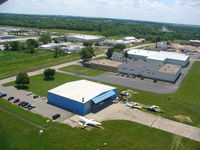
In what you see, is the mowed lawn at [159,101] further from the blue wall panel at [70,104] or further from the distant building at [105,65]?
the distant building at [105,65]

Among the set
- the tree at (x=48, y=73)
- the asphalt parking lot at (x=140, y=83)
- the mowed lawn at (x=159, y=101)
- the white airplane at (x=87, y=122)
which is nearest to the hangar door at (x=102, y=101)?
the white airplane at (x=87, y=122)

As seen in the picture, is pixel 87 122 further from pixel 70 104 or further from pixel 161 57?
pixel 161 57

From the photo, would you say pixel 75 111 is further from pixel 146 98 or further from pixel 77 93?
pixel 146 98

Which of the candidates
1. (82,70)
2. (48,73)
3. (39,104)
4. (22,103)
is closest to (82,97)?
(39,104)

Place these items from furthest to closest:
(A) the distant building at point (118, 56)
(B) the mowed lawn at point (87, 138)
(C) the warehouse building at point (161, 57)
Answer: (A) the distant building at point (118, 56), (C) the warehouse building at point (161, 57), (B) the mowed lawn at point (87, 138)

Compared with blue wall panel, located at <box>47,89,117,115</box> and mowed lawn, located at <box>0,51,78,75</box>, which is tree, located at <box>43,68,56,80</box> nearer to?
mowed lawn, located at <box>0,51,78,75</box>

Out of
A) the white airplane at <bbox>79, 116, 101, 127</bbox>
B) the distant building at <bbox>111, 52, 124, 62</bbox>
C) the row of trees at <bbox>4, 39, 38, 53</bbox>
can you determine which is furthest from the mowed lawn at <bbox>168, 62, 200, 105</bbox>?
the row of trees at <bbox>4, 39, 38, 53</bbox>
